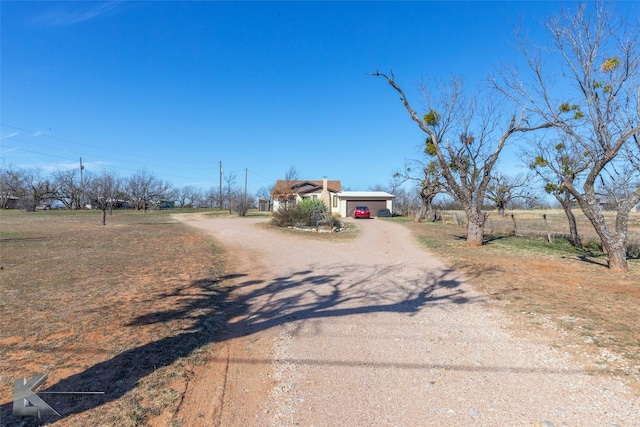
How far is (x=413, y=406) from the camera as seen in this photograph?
2975 millimetres

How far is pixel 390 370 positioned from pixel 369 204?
36.7 metres

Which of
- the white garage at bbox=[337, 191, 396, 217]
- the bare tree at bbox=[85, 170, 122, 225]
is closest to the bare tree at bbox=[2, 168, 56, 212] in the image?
the bare tree at bbox=[85, 170, 122, 225]

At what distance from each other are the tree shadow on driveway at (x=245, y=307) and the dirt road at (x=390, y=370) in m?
0.06

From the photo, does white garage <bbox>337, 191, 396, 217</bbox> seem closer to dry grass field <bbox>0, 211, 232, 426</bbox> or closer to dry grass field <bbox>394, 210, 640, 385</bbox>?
dry grass field <bbox>394, 210, 640, 385</bbox>

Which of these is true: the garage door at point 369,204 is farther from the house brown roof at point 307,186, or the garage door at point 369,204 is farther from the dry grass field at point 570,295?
the dry grass field at point 570,295

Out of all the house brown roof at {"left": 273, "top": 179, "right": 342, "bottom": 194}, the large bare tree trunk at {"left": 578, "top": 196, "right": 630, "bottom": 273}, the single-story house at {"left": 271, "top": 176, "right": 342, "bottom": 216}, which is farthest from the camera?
the house brown roof at {"left": 273, "top": 179, "right": 342, "bottom": 194}

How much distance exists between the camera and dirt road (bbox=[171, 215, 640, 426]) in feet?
9.40

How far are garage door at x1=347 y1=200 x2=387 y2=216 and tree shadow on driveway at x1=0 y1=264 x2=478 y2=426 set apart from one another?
1197 inches

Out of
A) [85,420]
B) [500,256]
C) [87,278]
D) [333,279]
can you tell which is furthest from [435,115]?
[85,420]

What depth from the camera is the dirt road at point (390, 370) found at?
2.87 meters

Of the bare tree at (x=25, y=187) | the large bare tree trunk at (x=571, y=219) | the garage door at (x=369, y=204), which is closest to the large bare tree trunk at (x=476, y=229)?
the large bare tree trunk at (x=571, y=219)

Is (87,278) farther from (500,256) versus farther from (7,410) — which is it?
(500,256)

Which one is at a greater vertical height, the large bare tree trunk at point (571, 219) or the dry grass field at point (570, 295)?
the large bare tree trunk at point (571, 219)

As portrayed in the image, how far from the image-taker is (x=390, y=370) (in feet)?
11.9
